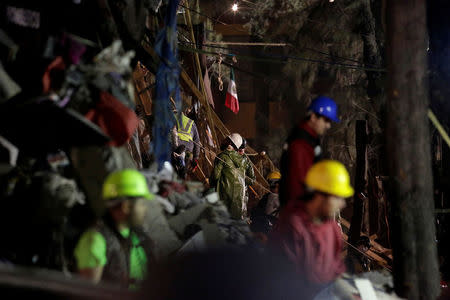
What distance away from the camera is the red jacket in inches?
208

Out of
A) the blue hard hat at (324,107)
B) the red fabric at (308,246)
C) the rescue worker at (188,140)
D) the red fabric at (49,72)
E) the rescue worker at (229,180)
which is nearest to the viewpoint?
the red fabric at (308,246)

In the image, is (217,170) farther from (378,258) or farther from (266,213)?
(378,258)

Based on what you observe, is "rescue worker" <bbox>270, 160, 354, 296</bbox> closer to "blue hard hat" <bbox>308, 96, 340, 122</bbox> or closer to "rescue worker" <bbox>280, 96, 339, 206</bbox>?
"rescue worker" <bbox>280, 96, 339, 206</bbox>

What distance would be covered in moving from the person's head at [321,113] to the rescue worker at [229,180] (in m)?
5.85

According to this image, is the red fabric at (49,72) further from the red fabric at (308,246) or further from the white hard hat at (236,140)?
the white hard hat at (236,140)

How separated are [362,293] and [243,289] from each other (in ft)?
5.13

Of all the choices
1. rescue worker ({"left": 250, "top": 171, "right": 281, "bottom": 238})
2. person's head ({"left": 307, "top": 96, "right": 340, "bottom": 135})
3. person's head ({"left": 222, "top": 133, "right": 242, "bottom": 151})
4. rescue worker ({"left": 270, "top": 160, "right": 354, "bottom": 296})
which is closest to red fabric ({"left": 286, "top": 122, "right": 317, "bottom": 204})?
rescue worker ({"left": 270, "top": 160, "right": 354, "bottom": 296})

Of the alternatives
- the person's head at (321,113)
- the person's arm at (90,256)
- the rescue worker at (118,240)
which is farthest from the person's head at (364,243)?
the person's arm at (90,256)

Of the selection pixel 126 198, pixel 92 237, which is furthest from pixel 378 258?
pixel 92 237

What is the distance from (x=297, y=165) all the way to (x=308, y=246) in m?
0.90

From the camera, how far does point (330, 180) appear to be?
15.8 ft

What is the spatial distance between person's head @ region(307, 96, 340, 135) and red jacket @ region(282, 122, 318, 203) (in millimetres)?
298

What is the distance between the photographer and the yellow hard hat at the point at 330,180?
4793 mm

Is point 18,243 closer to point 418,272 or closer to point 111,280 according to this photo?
point 111,280
